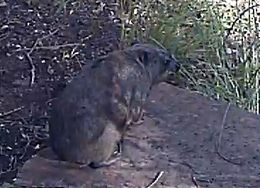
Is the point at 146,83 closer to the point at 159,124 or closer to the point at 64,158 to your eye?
the point at 159,124

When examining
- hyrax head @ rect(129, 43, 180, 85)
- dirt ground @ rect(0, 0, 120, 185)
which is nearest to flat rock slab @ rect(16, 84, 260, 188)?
hyrax head @ rect(129, 43, 180, 85)

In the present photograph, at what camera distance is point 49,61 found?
5836mm

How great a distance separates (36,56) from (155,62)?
1566 mm

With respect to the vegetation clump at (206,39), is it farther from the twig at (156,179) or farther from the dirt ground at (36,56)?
the twig at (156,179)

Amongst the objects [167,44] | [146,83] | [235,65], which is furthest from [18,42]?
[146,83]

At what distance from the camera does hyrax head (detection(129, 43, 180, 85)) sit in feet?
14.6

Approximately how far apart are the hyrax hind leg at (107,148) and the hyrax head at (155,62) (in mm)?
710

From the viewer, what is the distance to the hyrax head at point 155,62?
4441mm

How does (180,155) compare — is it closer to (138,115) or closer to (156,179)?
(156,179)

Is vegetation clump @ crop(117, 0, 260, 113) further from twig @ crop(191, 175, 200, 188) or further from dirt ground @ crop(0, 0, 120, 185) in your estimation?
twig @ crop(191, 175, 200, 188)

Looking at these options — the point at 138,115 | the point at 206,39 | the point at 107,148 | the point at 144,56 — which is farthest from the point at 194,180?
the point at 206,39

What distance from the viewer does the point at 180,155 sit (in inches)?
147

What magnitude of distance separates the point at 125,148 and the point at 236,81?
Answer: 1752mm

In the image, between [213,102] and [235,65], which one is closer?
[213,102]
